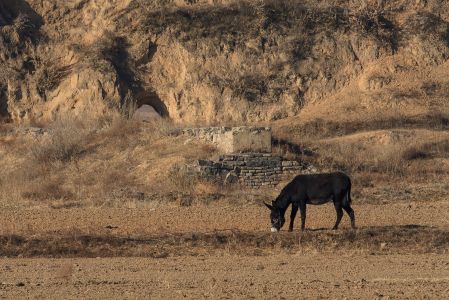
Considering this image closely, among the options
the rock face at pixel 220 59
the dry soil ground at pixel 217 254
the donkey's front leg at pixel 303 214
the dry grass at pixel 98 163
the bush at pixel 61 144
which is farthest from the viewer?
the rock face at pixel 220 59

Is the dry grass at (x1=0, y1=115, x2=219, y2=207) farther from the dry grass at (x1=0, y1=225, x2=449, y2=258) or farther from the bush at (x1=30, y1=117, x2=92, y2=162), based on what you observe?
the dry grass at (x1=0, y1=225, x2=449, y2=258)

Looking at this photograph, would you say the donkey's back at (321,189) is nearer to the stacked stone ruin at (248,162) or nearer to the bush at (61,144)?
the stacked stone ruin at (248,162)

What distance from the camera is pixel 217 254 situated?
14.4 meters

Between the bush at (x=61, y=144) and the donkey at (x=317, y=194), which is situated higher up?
the bush at (x=61, y=144)

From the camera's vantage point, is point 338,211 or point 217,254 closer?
point 217,254

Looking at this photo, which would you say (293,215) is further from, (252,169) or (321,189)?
(252,169)

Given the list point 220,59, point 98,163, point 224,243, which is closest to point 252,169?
point 98,163

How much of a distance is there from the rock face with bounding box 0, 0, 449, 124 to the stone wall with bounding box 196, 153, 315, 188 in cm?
792

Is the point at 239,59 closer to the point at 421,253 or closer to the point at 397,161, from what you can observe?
the point at 397,161

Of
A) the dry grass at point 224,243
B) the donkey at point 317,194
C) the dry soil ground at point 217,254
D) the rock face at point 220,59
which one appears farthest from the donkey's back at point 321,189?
the rock face at point 220,59

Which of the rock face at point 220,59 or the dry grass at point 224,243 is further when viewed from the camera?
the rock face at point 220,59

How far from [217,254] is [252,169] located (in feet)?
31.6

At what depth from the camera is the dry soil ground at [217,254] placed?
1111cm

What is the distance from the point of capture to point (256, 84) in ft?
108
